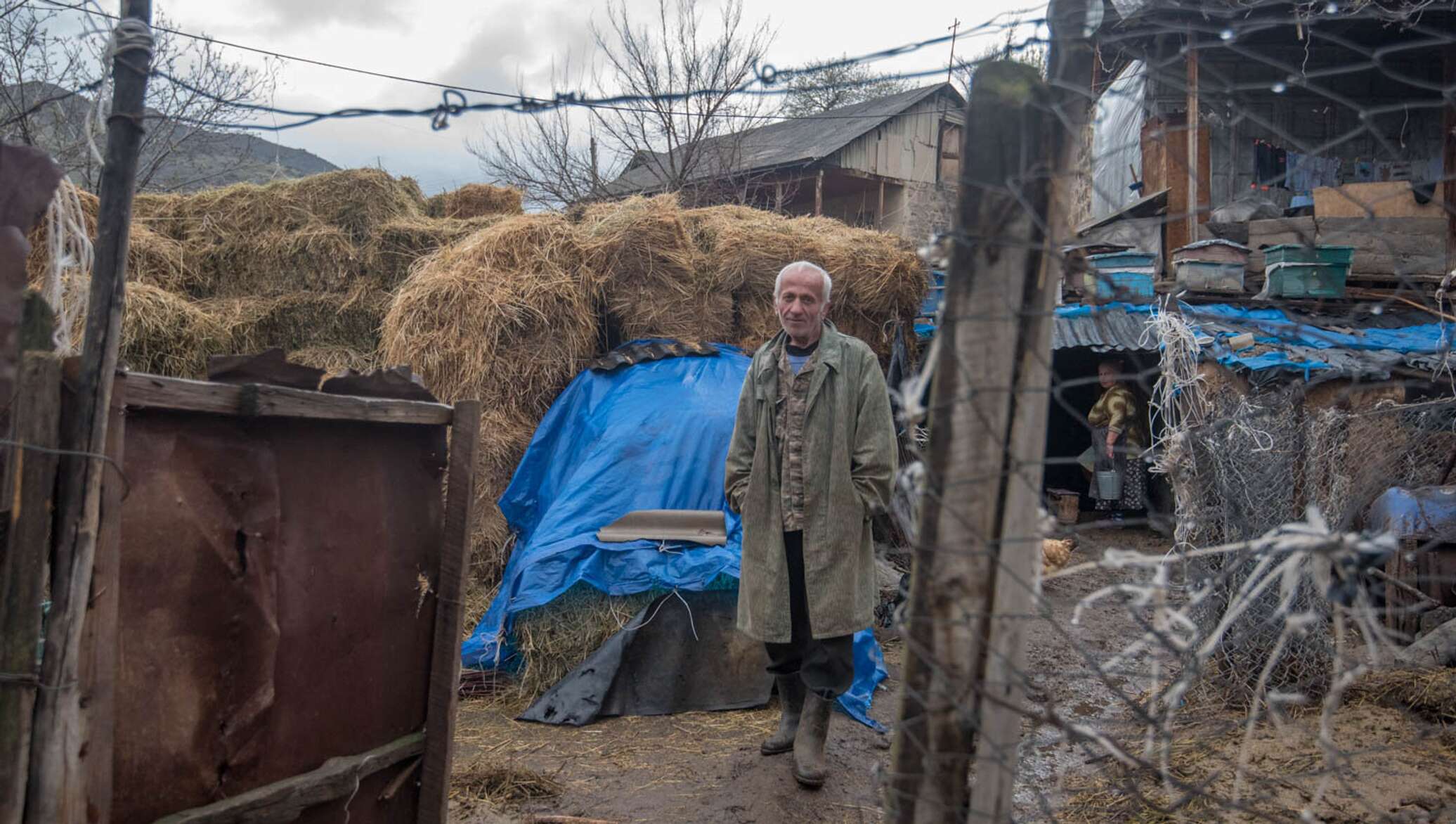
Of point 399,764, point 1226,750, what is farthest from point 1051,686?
point 399,764

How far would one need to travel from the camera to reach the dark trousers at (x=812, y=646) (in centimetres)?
362

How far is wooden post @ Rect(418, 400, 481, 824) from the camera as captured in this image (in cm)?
269

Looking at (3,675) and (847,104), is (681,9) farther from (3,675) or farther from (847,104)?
(3,675)

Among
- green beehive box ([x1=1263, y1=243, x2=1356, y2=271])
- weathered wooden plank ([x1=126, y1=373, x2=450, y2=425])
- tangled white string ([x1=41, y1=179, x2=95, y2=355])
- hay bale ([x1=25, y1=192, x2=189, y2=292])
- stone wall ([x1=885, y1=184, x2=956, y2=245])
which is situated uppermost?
stone wall ([x1=885, y1=184, x2=956, y2=245])

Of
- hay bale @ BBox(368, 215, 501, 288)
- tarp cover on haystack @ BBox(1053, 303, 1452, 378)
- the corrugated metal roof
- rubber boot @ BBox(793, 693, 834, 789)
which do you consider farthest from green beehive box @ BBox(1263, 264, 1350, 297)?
rubber boot @ BBox(793, 693, 834, 789)

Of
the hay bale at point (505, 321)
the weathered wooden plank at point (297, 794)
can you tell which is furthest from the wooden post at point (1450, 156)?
the weathered wooden plank at point (297, 794)

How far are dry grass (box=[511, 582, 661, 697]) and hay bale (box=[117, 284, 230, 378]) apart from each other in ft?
11.4

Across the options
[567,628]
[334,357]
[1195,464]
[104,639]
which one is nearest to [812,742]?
[567,628]

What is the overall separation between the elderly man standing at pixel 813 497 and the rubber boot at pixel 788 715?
19 cm

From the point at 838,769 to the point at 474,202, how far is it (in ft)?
21.4

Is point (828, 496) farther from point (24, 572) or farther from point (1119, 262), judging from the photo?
point (1119, 262)

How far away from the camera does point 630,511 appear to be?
203 inches

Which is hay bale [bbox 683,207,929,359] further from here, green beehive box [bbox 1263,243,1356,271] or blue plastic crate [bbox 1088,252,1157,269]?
green beehive box [bbox 1263,243,1356,271]

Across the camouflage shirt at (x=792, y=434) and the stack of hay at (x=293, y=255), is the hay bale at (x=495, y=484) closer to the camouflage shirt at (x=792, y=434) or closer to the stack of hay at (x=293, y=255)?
the stack of hay at (x=293, y=255)
